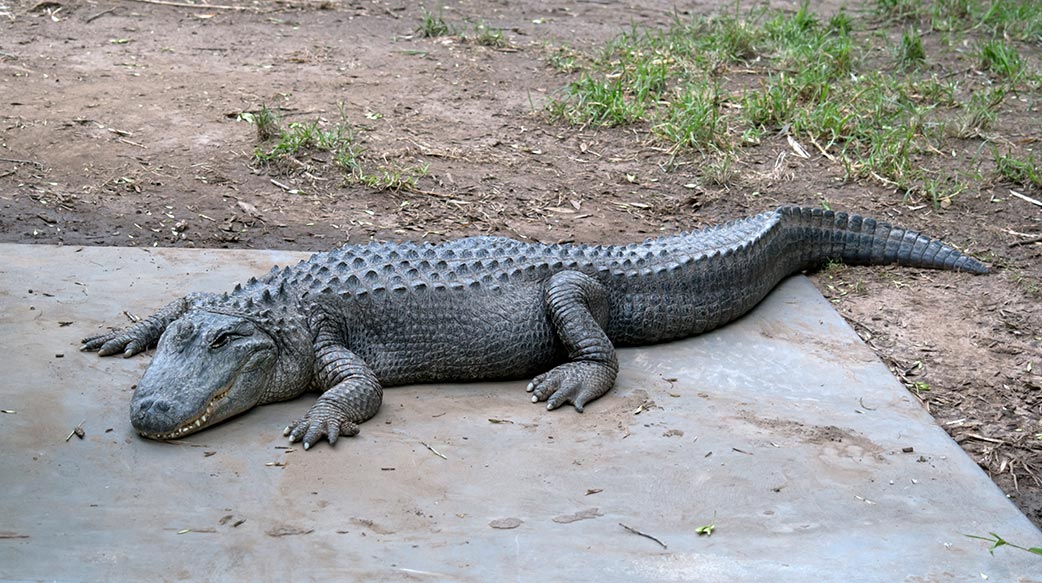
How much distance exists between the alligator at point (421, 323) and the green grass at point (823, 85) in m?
2.51

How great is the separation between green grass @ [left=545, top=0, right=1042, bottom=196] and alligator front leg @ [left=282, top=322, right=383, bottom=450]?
374 centimetres

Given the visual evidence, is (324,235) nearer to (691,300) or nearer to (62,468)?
(691,300)

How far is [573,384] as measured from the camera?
4418 millimetres

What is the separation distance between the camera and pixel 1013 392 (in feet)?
16.0

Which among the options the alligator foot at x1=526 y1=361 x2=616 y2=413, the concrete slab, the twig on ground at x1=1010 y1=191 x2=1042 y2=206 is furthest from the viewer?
the twig on ground at x1=1010 y1=191 x2=1042 y2=206

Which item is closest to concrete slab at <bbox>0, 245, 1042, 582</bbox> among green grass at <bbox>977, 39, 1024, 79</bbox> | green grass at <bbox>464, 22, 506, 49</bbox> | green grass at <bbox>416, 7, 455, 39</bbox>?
green grass at <bbox>977, 39, 1024, 79</bbox>

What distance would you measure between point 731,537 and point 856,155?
477 cm

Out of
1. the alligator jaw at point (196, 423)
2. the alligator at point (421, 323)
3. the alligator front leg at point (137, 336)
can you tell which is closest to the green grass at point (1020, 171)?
the alligator at point (421, 323)

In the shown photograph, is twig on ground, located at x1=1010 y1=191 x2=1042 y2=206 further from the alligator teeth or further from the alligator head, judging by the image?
the alligator teeth

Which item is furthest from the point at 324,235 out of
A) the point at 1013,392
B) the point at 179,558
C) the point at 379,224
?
the point at 1013,392

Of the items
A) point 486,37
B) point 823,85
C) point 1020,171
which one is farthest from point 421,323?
point 486,37

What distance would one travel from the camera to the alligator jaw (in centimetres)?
387

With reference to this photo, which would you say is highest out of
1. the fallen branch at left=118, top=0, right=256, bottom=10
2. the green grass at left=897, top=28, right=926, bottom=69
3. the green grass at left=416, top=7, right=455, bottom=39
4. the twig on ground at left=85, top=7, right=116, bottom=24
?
the green grass at left=897, top=28, right=926, bottom=69

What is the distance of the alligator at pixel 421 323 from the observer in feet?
13.4
